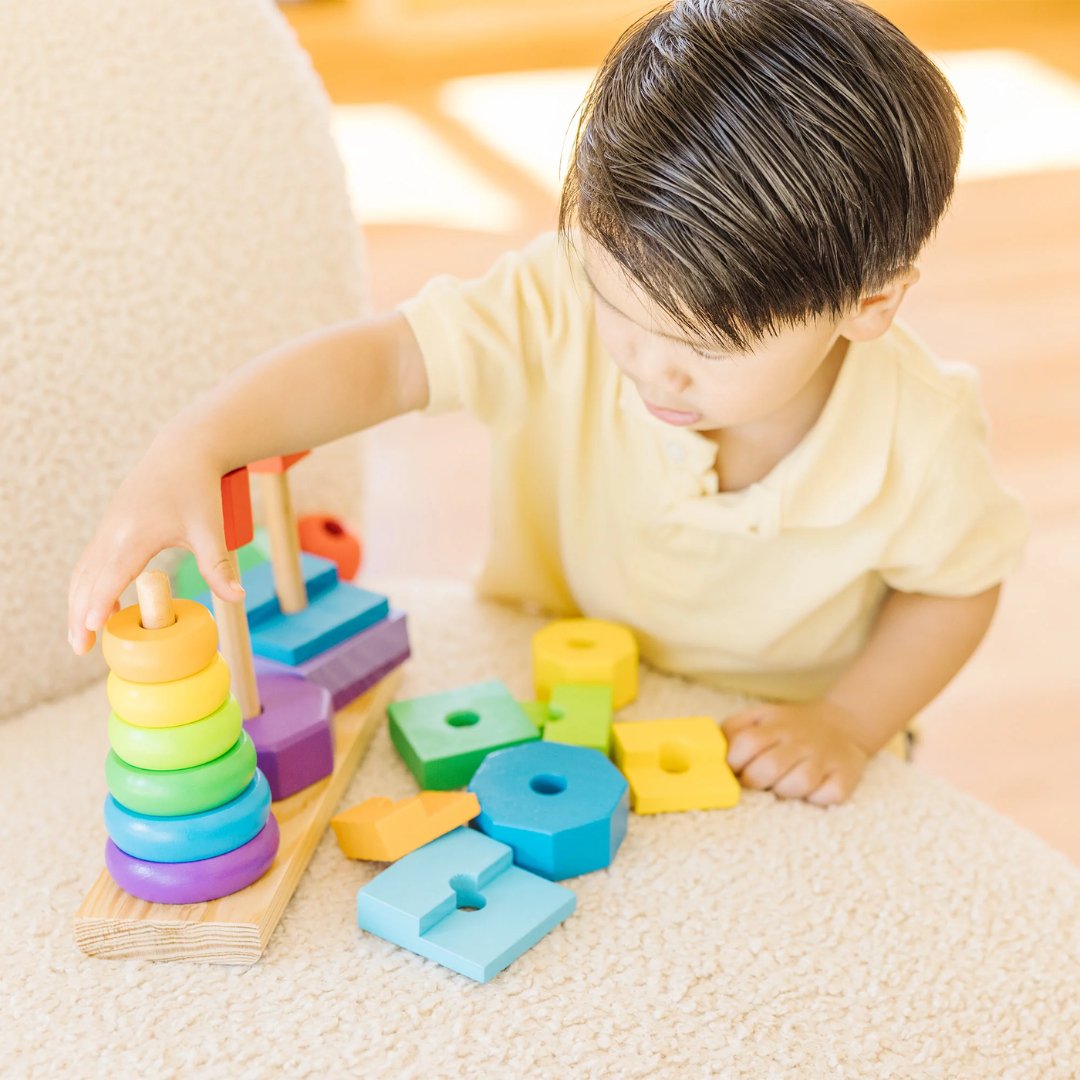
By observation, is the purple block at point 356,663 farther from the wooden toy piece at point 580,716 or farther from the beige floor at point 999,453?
the beige floor at point 999,453

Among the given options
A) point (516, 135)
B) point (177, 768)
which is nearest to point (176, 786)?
point (177, 768)

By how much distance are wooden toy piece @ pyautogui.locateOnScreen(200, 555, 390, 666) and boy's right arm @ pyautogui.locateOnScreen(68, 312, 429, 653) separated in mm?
75

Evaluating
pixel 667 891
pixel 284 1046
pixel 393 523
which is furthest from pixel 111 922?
pixel 393 523

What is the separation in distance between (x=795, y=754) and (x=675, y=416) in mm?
173

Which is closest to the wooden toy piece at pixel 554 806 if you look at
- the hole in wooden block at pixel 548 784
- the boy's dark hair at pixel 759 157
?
the hole in wooden block at pixel 548 784

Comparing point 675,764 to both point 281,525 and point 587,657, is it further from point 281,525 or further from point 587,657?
point 281,525

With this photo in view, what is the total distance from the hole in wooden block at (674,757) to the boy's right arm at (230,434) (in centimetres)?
22

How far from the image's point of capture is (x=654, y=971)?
21.6 inches

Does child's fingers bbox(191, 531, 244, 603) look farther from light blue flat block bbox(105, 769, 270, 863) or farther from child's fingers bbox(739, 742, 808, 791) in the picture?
child's fingers bbox(739, 742, 808, 791)

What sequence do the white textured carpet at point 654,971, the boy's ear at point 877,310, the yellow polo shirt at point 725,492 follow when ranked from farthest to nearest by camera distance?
the yellow polo shirt at point 725,492 < the boy's ear at point 877,310 < the white textured carpet at point 654,971

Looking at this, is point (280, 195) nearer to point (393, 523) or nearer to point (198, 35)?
point (198, 35)

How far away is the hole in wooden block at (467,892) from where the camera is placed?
57 cm

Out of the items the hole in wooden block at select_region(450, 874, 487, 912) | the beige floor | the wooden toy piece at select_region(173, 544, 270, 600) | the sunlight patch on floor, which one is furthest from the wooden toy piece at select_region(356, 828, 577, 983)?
the sunlight patch on floor

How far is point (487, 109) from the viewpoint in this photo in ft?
8.12
